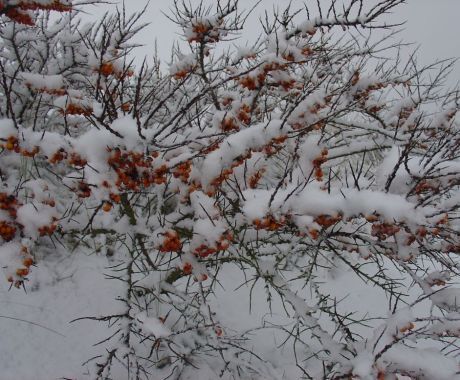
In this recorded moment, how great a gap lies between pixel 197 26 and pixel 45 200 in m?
1.80

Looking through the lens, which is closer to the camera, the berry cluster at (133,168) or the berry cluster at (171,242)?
the berry cluster at (133,168)

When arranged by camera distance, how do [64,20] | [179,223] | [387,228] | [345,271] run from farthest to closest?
1. [345,271]
2. [64,20]
3. [179,223]
4. [387,228]

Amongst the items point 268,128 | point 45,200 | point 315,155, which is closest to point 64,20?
point 45,200

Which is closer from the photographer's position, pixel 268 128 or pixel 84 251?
pixel 268 128

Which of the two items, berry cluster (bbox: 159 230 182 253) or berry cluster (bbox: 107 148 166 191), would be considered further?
berry cluster (bbox: 159 230 182 253)

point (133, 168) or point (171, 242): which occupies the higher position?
point (133, 168)

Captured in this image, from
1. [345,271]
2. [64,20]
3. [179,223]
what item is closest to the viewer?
[179,223]

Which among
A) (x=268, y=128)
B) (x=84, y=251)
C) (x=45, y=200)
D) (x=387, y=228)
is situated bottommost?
(x=387, y=228)

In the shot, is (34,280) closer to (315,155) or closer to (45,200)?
(45,200)

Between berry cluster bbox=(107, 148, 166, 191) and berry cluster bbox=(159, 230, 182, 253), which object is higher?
berry cluster bbox=(107, 148, 166, 191)

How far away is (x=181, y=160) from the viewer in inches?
88.9

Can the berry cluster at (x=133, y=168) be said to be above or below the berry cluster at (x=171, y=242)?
above

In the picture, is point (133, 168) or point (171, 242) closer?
point (133, 168)

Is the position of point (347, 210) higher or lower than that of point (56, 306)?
lower
